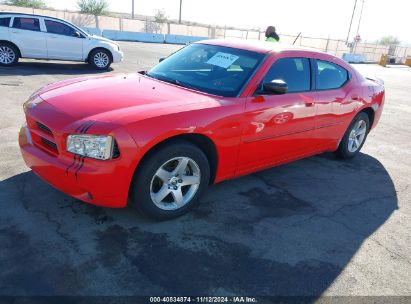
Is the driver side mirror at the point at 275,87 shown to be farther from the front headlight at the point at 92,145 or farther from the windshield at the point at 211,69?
the front headlight at the point at 92,145

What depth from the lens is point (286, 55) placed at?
427 centimetres

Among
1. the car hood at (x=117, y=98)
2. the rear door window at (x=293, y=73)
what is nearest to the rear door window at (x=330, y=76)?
the rear door window at (x=293, y=73)

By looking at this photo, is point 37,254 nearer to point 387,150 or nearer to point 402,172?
point 402,172

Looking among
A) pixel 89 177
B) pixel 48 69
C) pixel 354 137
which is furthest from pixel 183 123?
pixel 48 69

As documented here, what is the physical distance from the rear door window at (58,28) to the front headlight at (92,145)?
9.63 metres

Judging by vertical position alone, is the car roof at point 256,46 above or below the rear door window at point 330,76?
above

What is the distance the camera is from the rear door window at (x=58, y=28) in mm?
11125

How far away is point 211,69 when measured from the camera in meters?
4.16

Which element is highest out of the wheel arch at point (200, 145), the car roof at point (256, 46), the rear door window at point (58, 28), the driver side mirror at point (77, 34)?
the car roof at point (256, 46)

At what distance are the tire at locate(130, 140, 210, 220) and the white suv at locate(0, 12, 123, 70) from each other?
9.49 metres

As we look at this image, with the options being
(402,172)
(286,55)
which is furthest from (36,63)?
(402,172)

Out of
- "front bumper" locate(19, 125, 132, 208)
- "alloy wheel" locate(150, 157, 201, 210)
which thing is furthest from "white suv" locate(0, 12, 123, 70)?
"alloy wheel" locate(150, 157, 201, 210)

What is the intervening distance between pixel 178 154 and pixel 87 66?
1037 cm

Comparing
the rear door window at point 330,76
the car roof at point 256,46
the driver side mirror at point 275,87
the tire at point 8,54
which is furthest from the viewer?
the tire at point 8,54
